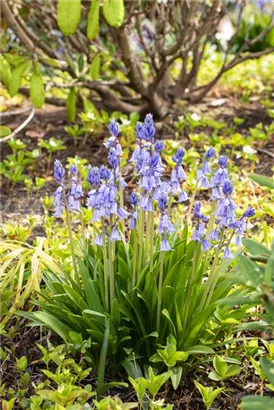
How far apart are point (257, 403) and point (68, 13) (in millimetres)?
2078

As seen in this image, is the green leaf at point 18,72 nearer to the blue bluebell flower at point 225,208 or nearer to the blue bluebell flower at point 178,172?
the blue bluebell flower at point 178,172

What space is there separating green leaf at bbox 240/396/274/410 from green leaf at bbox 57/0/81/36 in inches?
80.4

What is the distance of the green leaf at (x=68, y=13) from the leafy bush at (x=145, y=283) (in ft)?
4.25

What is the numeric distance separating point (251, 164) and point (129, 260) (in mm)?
1810

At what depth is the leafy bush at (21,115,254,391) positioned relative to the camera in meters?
1.82

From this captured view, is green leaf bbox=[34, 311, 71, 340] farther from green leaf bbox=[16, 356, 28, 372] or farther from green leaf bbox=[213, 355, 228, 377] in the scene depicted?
green leaf bbox=[213, 355, 228, 377]

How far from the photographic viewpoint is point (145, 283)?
2.01m

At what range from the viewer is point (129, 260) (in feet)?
6.93

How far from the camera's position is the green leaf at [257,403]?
1.53 metres

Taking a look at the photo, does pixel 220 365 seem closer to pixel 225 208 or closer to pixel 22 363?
pixel 225 208

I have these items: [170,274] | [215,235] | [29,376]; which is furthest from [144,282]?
[29,376]

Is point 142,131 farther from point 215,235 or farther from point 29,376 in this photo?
point 29,376

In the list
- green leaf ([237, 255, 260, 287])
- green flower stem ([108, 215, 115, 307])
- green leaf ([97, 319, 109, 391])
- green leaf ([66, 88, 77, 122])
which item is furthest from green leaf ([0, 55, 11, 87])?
green leaf ([237, 255, 260, 287])

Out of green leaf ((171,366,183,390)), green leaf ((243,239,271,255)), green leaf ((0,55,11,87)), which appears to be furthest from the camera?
green leaf ((0,55,11,87))
